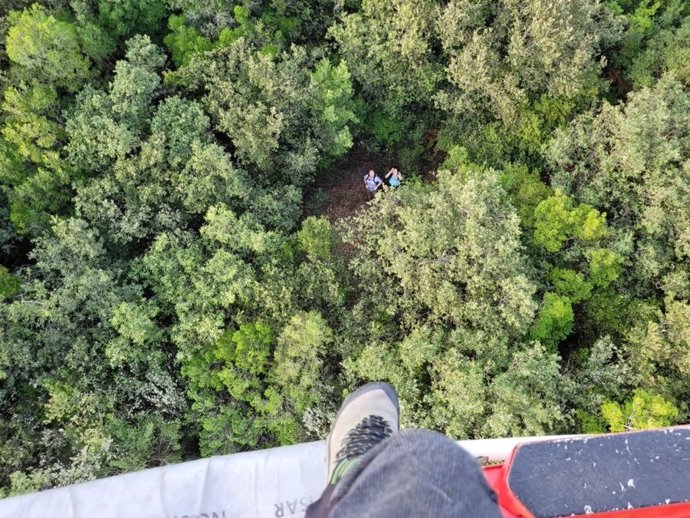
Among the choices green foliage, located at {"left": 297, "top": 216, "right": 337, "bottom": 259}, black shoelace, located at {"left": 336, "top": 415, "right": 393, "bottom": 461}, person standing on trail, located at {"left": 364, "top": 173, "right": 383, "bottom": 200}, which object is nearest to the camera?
black shoelace, located at {"left": 336, "top": 415, "right": 393, "bottom": 461}

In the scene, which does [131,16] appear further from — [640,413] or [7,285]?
[640,413]

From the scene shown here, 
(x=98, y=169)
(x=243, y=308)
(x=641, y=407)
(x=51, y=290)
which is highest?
(x=98, y=169)

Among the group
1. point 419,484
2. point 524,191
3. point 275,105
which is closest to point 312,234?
point 275,105

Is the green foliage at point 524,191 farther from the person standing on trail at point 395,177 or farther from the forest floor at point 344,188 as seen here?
the forest floor at point 344,188

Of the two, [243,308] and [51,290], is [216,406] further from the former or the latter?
[51,290]

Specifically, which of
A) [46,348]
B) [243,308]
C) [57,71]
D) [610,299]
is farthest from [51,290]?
[610,299]

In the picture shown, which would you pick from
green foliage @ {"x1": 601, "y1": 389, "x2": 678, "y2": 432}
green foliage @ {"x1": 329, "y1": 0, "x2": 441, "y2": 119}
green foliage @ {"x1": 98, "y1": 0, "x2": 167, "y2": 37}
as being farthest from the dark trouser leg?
green foliage @ {"x1": 98, "y1": 0, "x2": 167, "y2": 37}

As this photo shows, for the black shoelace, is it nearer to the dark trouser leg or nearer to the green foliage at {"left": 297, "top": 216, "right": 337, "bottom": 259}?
the dark trouser leg
